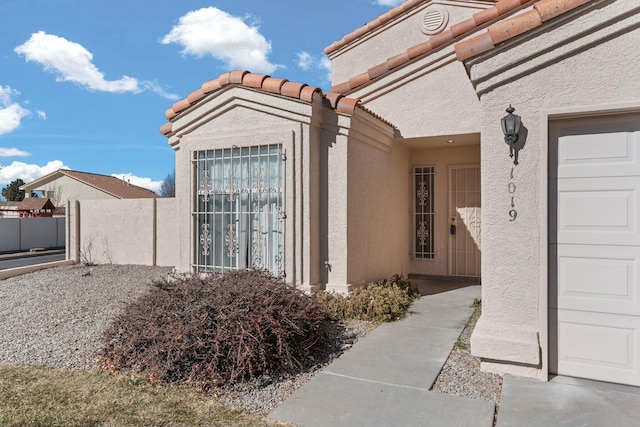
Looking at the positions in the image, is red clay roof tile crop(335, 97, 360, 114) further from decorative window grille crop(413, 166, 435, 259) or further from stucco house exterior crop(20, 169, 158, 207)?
stucco house exterior crop(20, 169, 158, 207)

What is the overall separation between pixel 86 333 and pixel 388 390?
198 inches

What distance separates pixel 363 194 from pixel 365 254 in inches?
50.5

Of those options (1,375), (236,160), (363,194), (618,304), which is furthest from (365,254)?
(1,375)

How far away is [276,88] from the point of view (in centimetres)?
756

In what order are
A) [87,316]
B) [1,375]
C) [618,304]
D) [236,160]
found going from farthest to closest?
[236,160] < [87,316] < [1,375] < [618,304]

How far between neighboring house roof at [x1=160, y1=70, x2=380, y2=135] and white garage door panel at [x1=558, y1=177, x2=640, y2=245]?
416cm

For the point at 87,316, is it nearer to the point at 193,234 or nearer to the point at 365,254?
the point at 193,234

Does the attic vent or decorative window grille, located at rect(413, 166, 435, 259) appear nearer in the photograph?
decorative window grille, located at rect(413, 166, 435, 259)

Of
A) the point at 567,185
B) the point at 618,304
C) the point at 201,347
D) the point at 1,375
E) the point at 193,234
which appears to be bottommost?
the point at 1,375

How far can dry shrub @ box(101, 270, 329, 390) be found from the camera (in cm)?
461

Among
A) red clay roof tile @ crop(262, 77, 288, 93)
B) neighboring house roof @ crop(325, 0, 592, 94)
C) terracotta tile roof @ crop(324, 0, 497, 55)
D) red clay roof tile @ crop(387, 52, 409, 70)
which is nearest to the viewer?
neighboring house roof @ crop(325, 0, 592, 94)

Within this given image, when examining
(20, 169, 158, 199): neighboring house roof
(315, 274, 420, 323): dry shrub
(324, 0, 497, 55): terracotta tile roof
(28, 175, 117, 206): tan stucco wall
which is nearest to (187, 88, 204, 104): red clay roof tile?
(315, 274, 420, 323): dry shrub

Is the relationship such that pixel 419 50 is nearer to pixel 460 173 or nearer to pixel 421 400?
pixel 460 173

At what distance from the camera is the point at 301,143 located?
758 centimetres
